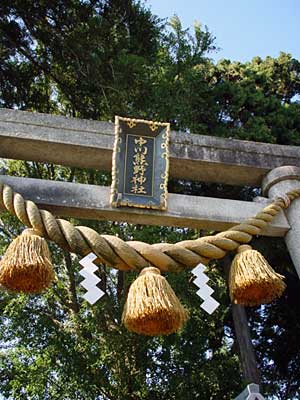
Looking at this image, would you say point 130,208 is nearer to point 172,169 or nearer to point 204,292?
point 172,169

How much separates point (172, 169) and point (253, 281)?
1.60m

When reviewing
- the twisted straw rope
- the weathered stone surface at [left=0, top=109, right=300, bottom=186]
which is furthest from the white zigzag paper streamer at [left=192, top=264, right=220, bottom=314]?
the weathered stone surface at [left=0, top=109, right=300, bottom=186]

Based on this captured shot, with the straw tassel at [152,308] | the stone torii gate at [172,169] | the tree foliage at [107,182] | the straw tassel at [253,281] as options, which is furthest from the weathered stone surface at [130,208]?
the tree foliage at [107,182]

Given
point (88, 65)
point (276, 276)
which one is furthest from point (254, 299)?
point (88, 65)

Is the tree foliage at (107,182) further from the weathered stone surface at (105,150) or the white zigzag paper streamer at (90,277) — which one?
the white zigzag paper streamer at (90,277)

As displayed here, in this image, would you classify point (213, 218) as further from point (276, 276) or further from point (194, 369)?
point (194, 369)

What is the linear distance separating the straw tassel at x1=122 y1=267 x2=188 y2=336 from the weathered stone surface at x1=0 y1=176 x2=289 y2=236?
3.23 ft

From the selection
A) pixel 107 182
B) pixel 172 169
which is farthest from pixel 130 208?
pixel 107 182

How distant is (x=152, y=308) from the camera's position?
241 centimetres

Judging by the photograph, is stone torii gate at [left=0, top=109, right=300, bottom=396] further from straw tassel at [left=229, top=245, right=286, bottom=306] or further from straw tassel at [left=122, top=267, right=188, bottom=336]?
straw tassel at [left=122, top=267, right=188, bottom=336]

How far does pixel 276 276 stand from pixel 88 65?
5746 mm

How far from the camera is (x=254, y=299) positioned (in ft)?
9.48

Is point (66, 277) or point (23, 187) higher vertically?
point (23, 187)

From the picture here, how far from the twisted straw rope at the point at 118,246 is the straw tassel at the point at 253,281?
0.16m
